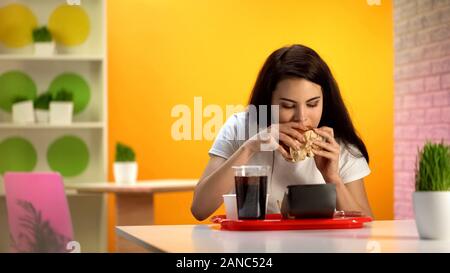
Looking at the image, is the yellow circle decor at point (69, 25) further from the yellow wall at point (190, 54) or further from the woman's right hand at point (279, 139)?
the woman's right hand at point (279, 139)

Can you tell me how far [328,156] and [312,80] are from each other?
284mm

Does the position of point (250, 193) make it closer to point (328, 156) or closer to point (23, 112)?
point (328, 156)

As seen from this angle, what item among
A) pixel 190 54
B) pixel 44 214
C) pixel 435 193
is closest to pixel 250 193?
pixel 435 193

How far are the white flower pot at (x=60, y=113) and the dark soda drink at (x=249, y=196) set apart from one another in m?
2.85

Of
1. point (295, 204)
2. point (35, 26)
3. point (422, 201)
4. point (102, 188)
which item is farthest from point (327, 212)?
point (35, 26)

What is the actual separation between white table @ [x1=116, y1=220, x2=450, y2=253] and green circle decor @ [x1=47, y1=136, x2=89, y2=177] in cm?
294

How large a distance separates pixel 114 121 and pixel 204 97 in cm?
58

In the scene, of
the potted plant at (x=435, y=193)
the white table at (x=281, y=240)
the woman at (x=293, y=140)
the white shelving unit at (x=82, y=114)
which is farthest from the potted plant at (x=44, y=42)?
the potted plant at (x=435, y=193)

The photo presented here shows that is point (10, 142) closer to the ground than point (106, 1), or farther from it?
closer to the ground

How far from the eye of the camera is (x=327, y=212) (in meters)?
1.72

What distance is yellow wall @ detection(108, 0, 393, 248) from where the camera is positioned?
4.91 metres

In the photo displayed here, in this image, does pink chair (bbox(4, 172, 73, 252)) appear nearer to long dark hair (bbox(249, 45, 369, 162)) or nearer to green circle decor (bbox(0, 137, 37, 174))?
green circle decor (bbox(0, 137, 37, 174))

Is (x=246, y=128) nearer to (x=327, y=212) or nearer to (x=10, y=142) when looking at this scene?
(x=327, y=212)

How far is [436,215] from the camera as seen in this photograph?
1477mm
